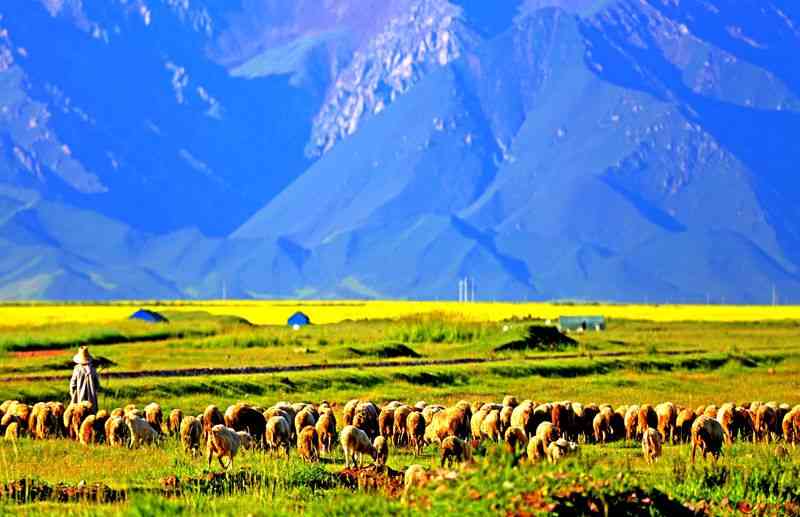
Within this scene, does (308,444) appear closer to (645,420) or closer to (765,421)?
(645,420)

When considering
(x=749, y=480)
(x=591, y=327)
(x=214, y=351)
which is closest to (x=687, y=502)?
(x=749, y=480)

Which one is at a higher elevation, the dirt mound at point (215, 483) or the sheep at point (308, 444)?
the sheep at point (308, 444)

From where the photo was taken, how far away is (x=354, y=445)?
31453mm

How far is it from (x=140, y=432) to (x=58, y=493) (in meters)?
8.49

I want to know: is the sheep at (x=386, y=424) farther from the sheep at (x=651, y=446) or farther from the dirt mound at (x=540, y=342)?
the dirt mound at (x=540, y=342)

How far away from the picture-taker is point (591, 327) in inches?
4272

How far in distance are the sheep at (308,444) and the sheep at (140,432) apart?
4039 millimetres

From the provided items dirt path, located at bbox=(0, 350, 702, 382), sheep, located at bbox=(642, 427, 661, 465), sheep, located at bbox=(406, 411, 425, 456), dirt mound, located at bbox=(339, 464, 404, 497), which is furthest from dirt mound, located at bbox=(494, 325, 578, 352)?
dirt mound, located at bbox=(339, 464, 404, 497)

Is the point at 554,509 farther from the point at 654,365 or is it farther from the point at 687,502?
the point at 654,365

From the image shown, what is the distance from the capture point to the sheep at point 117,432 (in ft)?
116

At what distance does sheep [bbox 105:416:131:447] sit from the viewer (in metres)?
35.5

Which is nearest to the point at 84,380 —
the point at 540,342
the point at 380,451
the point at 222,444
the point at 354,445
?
the point at 222,444

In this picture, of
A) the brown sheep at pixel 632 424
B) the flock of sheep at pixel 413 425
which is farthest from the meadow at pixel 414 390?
the brown sheep at pixel 632 424

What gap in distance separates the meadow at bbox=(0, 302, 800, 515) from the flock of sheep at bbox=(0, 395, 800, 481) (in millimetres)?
580
